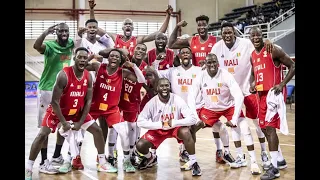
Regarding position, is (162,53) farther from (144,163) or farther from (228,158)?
(228,158)

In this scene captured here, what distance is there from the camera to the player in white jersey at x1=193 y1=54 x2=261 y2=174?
19.4ft

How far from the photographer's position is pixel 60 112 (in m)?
5.41


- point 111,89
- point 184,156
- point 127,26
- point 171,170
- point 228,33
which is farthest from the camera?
point 127,26

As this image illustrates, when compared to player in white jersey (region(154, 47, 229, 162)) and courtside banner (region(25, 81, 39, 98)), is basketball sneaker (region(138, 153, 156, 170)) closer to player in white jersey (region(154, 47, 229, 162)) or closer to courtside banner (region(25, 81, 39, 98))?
player in white jersey (region(154, 47, 229, 162))

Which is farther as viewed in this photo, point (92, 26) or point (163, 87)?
point (92, 26)

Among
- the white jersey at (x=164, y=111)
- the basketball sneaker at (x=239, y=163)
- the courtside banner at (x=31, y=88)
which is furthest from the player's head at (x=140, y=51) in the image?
the courtside banner at (x=31, y=88)

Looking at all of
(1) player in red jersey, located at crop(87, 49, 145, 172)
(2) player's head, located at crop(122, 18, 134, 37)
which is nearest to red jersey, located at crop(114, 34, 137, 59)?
(2) player's head, located at crop(122, 18, 134, 37)

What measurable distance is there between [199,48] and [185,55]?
21.2 inches

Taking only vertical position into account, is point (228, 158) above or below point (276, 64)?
below

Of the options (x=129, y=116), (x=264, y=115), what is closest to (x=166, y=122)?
(x=129, y=116)

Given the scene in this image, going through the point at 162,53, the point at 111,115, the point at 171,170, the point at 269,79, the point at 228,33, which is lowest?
the point at 171,170

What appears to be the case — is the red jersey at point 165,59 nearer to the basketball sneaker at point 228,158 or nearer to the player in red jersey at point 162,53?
the player in red jersey at point 162,53

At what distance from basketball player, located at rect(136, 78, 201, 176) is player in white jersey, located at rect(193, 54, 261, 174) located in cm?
47
